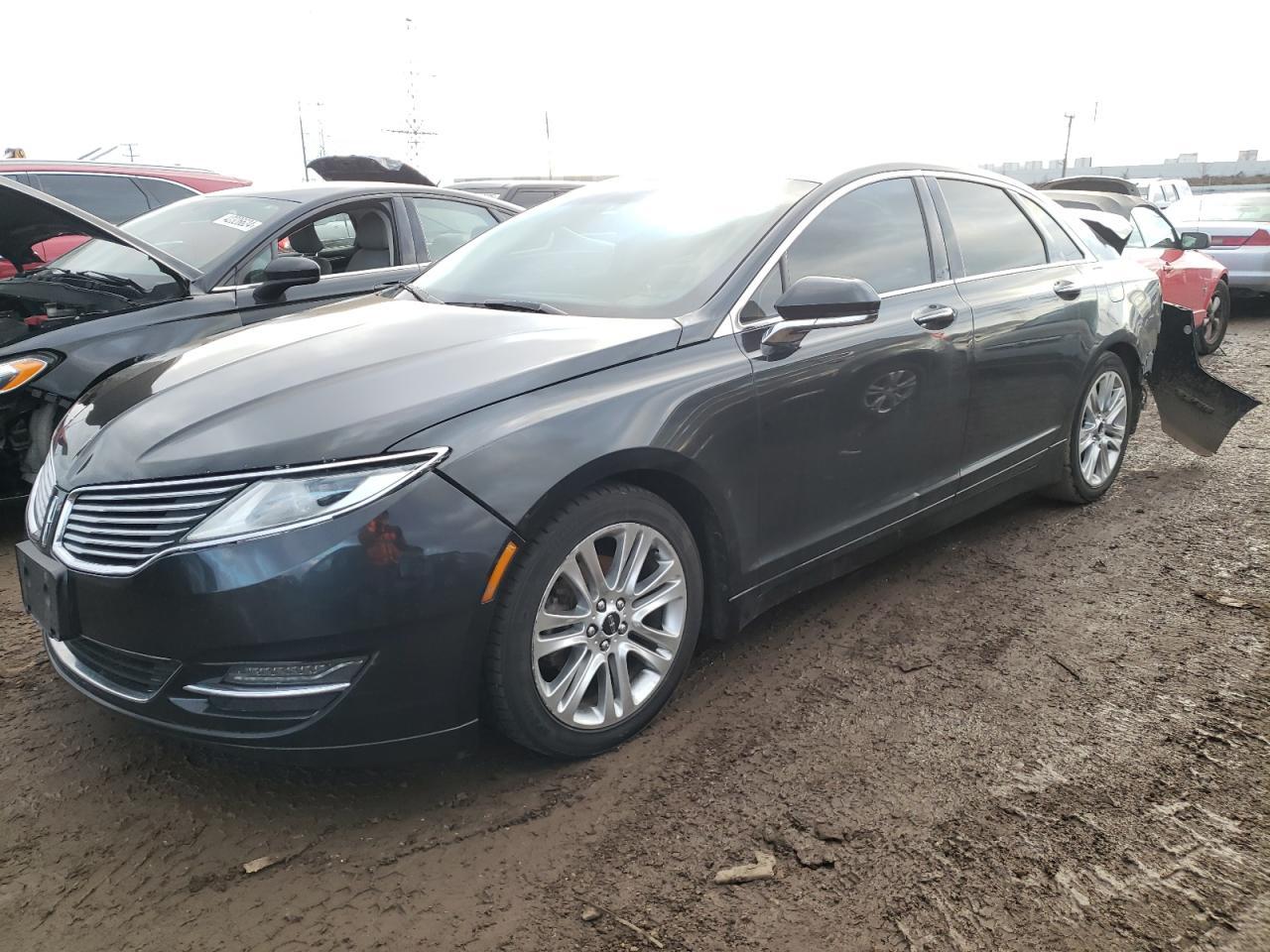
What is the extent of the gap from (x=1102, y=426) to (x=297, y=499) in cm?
407

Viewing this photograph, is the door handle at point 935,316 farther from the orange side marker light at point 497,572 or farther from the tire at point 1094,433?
the orange side marker light at point 497,572

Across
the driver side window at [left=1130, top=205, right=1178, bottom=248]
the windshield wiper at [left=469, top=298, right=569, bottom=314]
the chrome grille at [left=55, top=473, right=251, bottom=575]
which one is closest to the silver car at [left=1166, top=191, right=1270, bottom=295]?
the driver side window at [left=1130, top=205, right=1178, bottom=248]

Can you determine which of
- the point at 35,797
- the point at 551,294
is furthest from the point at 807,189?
the point at 35,797

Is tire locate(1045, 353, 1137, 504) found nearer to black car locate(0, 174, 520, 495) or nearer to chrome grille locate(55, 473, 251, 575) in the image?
black car locate(0, 174, 520, 495)

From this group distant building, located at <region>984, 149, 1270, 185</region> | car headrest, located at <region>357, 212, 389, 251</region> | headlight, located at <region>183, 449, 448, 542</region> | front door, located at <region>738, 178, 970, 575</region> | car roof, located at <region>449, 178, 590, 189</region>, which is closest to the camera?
headlight, located at <region>183, 449, 448, 542</region>

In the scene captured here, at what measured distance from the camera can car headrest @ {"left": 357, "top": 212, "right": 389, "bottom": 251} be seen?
5.57 meters

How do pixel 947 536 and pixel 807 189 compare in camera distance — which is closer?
pixel 807 189

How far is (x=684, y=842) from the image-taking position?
90.1 inches

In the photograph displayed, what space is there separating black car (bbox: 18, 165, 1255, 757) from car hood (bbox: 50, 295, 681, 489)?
1cm

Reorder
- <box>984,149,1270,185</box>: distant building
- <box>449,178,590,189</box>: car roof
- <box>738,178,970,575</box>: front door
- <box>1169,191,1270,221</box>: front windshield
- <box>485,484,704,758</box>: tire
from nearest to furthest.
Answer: <box>485,484,704,758</box>: tire → <box>738,178,970,575</box>: front door → <box>449,178,590,189</box>: car roof → <box>1169,191,1270,221</box>: front windshield → <box>984,149,1270,185</box>: distant building

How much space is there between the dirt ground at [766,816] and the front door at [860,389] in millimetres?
491

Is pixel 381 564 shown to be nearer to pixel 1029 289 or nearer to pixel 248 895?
pixel 248 895

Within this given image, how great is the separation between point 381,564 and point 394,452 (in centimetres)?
26

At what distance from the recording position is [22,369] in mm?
4020
